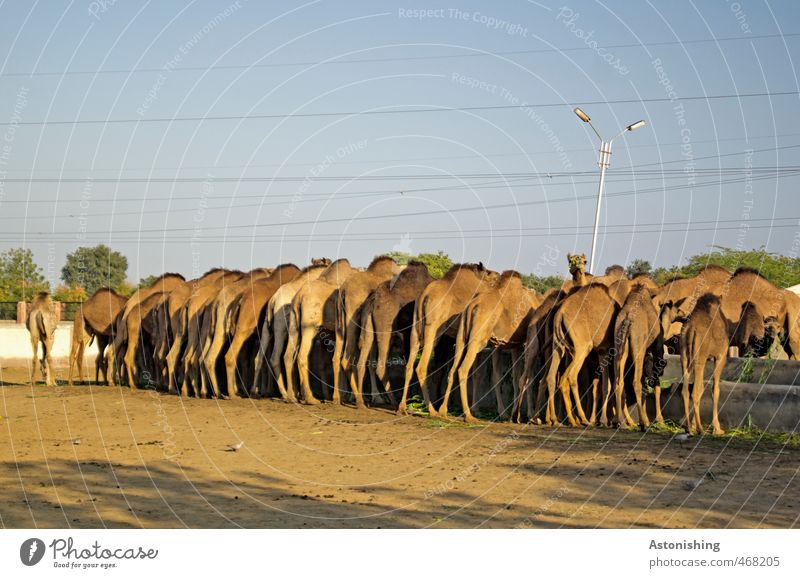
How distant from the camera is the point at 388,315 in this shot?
21000mm

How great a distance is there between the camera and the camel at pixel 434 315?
20.0 m

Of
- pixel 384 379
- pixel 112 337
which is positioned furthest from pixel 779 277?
pixel 112 337

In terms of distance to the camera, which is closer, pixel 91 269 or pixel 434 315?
pixel 434 315

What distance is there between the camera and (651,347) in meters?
18.1

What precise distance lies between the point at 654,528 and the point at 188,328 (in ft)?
55.9

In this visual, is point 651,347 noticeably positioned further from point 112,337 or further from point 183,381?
point 112,337

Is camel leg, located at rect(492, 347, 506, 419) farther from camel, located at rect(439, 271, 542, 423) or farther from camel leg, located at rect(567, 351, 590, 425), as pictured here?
camel leg, located at rect(567, 351, 590, 425)

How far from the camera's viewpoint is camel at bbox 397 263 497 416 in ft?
65.8

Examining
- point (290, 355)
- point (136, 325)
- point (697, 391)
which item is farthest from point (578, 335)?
point (136, 325)

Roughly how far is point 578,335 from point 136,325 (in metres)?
13.6

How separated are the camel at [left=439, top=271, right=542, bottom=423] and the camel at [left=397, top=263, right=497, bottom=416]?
51 centimetres

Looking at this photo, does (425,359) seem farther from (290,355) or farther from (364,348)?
(290,355)

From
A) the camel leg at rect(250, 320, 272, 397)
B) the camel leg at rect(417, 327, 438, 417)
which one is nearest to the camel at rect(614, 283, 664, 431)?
the camel leg at rect(417, 327, 438, 417)

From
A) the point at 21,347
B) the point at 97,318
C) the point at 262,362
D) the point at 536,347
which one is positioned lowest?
the point at 262,362
